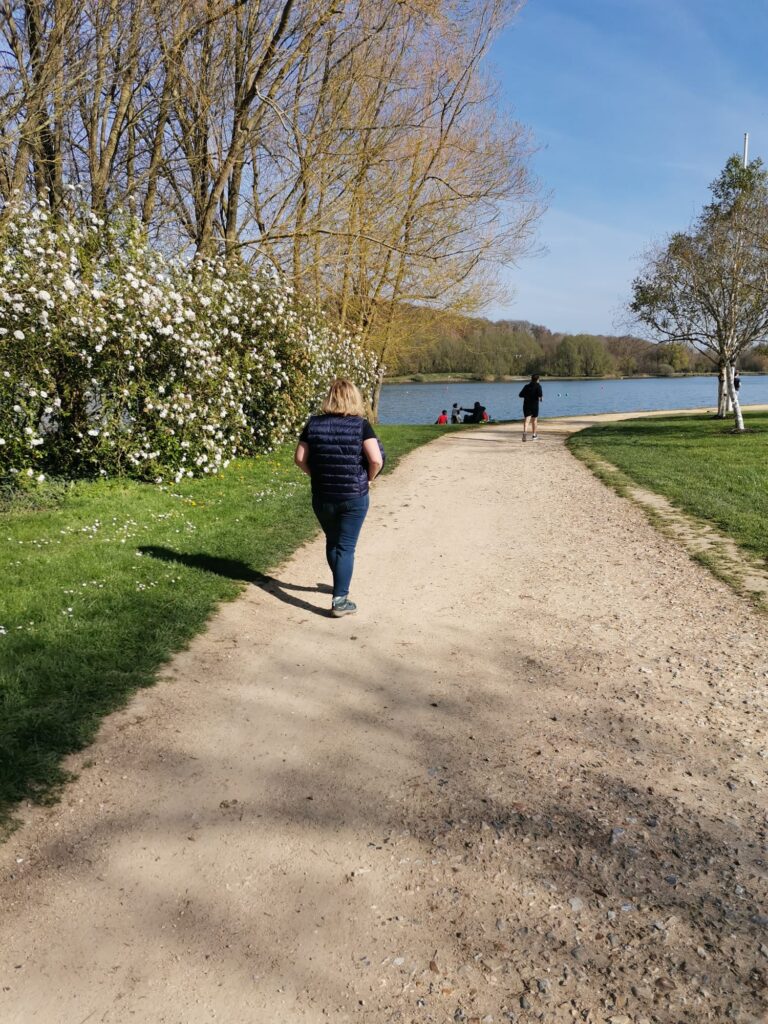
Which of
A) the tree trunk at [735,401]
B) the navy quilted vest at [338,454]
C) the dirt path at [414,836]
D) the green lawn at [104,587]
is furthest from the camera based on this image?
the tree trunk at [735,401]

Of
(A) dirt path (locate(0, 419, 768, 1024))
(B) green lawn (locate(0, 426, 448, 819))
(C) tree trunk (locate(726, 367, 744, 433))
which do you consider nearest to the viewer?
(A) dirt path (locate(0, 419, 768, 1024))

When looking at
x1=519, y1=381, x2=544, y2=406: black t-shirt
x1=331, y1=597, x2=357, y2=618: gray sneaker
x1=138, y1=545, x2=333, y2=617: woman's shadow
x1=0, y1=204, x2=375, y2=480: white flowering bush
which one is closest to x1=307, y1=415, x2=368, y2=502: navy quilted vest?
x1=331, y1=597, x2=357, y2=618: gray sneaker

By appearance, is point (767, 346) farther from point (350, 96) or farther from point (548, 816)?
point (548, 816)

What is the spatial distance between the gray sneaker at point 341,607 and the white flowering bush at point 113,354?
5.58 m

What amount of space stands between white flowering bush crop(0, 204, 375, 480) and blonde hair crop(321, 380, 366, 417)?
16.6 ft

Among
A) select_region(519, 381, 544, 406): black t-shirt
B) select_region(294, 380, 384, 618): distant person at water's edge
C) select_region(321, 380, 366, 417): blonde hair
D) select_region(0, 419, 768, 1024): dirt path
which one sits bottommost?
select_region(0, 419, 768, 1024): dirt path

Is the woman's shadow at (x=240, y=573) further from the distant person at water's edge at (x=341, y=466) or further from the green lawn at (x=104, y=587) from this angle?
the distant person at water's edge at (x=341, y=466)

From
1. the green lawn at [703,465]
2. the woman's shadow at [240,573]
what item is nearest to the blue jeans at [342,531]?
Result: the woman's shadow at [240,573]

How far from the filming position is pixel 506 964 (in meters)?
2.29

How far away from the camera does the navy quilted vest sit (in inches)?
217

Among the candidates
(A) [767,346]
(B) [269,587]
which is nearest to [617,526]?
(B) [269,587]

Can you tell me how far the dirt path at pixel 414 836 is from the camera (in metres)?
2.20

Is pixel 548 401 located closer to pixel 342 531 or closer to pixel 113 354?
pixel 113 354

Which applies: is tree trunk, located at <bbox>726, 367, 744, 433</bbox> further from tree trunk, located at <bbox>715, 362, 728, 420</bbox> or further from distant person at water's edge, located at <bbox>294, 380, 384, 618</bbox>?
distant person at water's edge, located at <bbox>294, 380, 384, 618</bbox>
